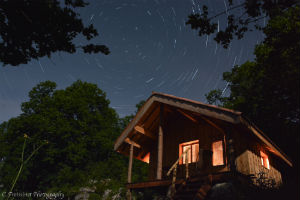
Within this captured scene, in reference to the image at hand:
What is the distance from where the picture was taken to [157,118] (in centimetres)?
1444

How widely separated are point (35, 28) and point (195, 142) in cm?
1011

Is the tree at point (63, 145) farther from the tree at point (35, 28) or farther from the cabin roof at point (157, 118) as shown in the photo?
the tree at point (35, 28)

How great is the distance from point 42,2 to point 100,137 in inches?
770

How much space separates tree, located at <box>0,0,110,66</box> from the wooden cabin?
255 inches

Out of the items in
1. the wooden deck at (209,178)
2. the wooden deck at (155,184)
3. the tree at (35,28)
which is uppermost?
the tree at (35,28)

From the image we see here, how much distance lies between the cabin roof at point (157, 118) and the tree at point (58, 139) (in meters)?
8.79

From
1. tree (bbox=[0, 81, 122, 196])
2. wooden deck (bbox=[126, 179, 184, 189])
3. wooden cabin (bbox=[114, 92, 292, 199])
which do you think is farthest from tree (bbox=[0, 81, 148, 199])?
wooden deck (bbox=[126, 179, 184, 189])

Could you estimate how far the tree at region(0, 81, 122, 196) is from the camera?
21.2m

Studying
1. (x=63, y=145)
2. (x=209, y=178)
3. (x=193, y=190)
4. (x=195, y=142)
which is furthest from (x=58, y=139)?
(x=209, y=178)

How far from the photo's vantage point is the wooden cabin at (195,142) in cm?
1003

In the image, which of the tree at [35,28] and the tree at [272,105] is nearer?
the tree at [35,28]

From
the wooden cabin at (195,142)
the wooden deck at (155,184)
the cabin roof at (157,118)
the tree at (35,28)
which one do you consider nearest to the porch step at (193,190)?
the wooden cabin at (195,142)

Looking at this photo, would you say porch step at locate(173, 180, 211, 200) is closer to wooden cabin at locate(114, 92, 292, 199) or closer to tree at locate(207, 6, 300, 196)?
wooden cabin at locate(114, 92, 292, 199)

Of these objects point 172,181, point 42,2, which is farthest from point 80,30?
point 172,181
